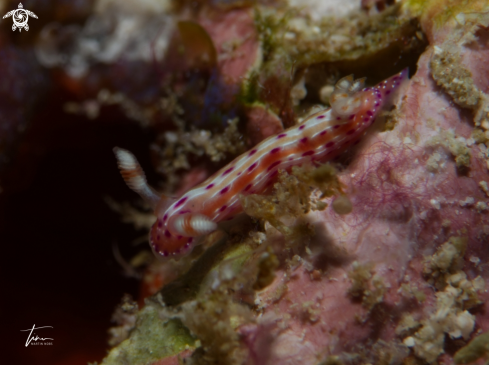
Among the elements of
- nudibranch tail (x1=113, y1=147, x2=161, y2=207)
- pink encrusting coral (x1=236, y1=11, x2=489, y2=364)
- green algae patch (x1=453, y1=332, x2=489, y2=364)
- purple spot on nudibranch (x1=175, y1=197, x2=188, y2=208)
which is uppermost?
nudibranch tail (x1=113, y1=147, x2=161, y2=207)

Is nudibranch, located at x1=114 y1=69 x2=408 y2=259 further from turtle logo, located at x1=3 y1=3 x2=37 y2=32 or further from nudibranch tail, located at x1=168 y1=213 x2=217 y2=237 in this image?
turtle logo, located at x1=3 y1=3 x2=37 y2=32

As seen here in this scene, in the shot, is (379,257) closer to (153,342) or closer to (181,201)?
(181,201)

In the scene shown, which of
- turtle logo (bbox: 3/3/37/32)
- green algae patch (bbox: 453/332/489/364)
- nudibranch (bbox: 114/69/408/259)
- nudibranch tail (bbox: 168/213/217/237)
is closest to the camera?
green algae patch (bbox: 453/332/489/364)

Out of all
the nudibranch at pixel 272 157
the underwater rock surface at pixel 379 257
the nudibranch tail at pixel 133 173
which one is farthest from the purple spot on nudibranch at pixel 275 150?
the nudibranch tail at pixel 133 173

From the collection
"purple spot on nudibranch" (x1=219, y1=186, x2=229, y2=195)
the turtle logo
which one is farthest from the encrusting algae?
the turtle logo

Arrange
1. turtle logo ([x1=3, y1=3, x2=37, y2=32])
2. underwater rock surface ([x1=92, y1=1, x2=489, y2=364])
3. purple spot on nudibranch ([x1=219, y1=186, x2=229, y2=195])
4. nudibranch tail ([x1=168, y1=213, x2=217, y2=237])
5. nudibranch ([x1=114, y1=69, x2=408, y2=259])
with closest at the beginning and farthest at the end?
1. underwater rock surface ([x1=92, y1=1, x2=489, y2=364])
2. nudibranch tail ([x1=168, y1=213, x2=217, y2=237])
3. nudibranch ([x1=114, y1=69, x2=408, y2=259])
4. purple spot on nudibranch ([x1=219, y1=186, x2=229, y2=195])
5. turtle logo ([x1=3, y1=3, x2=37, y2=32])

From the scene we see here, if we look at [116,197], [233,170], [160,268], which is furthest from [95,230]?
[233,170]

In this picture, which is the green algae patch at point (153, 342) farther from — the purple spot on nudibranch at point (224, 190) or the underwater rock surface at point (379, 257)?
the purple spot on nudibranch at point (224, 190)

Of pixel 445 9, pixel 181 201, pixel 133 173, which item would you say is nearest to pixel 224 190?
pixel 181 201
